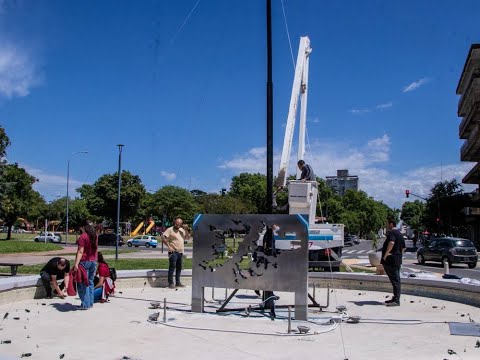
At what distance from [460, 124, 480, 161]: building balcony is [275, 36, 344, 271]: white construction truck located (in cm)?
3363

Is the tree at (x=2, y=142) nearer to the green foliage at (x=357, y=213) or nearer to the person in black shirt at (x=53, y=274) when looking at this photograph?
→ the person in black shirt at (x=53, y=274)

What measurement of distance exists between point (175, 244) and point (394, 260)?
4943mm

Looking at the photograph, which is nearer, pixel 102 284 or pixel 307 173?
pixel 102 284

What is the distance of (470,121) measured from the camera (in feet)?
172

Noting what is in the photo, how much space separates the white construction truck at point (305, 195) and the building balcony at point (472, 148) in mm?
33633

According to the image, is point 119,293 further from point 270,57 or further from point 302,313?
point 270,57

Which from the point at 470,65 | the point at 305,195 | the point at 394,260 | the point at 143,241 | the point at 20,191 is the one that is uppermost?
the point at 470,65

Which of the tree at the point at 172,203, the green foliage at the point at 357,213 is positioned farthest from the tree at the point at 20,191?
the green foliage at the point at 357,213

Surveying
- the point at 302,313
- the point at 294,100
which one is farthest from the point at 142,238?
the point at 302,313

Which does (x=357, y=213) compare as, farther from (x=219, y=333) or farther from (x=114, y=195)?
(x=219, y=333)

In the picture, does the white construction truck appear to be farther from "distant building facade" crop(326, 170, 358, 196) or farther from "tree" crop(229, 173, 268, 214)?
"distant building facade" crop(326, 170, 358, 196)

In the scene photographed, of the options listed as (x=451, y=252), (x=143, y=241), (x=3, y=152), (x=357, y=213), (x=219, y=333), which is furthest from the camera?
(x=357, y=213)

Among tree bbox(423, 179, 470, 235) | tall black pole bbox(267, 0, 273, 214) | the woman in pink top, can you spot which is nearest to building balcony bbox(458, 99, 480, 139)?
tree bbox(423, 179, 470, 235)

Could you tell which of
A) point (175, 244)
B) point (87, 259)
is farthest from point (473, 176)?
point (87, 259)
